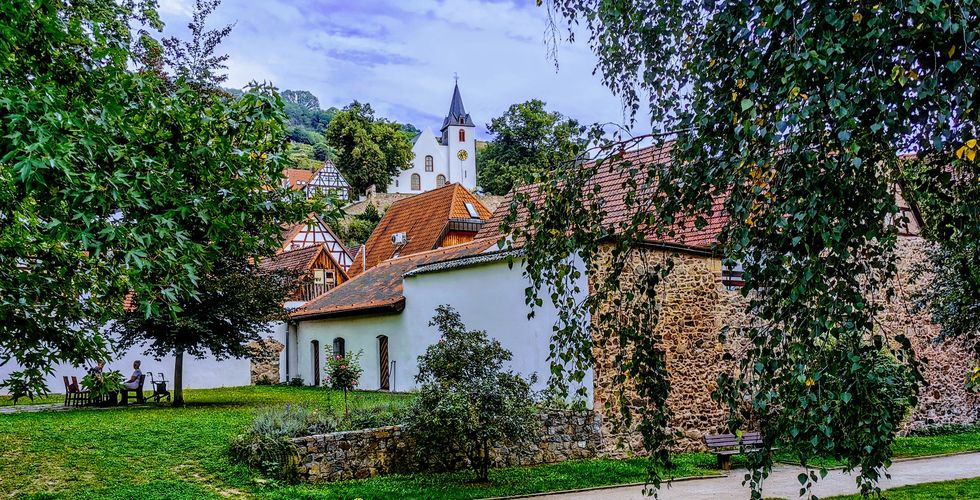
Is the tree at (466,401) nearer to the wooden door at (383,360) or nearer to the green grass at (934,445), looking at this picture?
the green grass at (934,445)

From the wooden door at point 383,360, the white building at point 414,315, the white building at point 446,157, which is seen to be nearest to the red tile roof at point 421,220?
the white building at point 414,315

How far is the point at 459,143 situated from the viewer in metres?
85.4

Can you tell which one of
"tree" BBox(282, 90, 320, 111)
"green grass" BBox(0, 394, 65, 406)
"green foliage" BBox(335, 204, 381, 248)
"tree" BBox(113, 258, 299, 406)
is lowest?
"green grass" BBox(0, 394, 65, 406)

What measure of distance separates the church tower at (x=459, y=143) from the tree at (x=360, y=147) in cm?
1680

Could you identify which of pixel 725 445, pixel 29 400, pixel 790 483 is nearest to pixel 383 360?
pixel 29 400

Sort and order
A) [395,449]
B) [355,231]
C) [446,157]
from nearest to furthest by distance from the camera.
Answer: [395,449] < [355,231] < [446,157]

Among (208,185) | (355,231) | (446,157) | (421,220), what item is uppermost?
(446,157)

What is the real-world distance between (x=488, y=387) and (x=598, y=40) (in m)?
6.69

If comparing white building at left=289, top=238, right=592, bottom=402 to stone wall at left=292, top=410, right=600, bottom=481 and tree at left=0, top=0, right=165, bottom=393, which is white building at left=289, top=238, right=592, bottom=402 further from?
tree at left=0, top=0, right=165, bottom=393

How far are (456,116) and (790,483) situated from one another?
76.9 m

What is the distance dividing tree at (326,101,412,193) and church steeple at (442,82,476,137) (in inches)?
748

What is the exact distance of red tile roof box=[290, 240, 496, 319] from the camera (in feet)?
65.0

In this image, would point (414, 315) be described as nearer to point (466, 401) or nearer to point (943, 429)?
point (466, 401)

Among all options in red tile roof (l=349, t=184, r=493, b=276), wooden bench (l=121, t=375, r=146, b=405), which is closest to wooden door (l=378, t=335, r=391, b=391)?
wooden bench (l=121, t=375, r=146, b=405)
